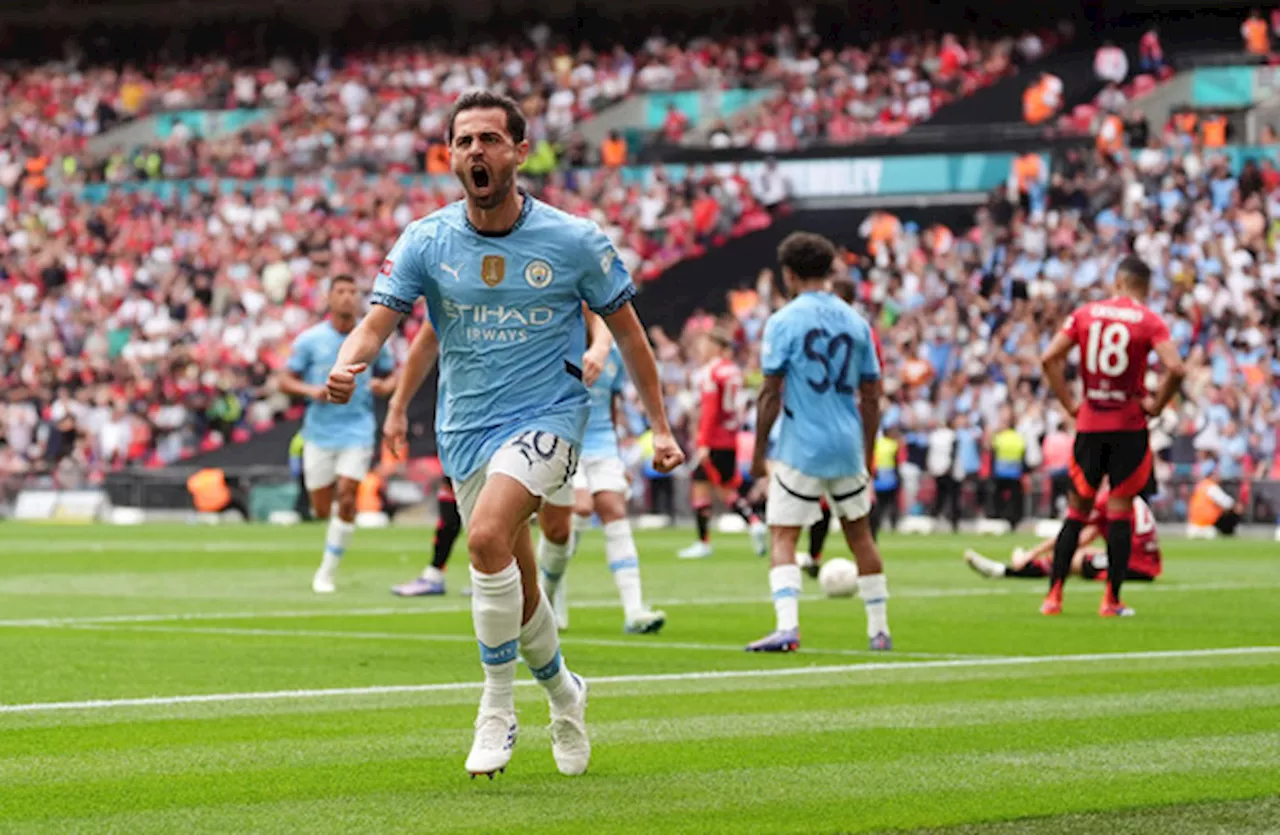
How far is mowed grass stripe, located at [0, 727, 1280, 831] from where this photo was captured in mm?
7258

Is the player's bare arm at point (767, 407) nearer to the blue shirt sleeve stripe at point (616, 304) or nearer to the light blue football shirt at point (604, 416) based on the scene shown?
the light blue football shirt at point (604, 416)

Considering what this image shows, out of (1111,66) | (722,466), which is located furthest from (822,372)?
(1111,66)

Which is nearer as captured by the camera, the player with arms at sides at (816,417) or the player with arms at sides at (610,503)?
the player with arms at sides at (816,417)

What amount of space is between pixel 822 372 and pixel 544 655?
545cm

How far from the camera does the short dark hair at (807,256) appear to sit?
13.6 m

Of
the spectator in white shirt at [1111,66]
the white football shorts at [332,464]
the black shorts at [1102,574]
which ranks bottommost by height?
the black shorts at [1102,574]

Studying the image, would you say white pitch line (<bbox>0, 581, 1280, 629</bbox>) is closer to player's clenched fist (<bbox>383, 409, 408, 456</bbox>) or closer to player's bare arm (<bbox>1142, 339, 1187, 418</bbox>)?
player's bare arm (<bbox>1142, 339, 1187, 418</bbox>)

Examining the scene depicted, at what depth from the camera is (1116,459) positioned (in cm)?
1617

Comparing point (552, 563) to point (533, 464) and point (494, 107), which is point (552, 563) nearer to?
point (533, 464)

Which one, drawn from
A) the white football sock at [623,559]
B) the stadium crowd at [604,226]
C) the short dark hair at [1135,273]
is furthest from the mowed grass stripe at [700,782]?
the stadium crowd at [604,226]

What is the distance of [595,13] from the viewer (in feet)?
181

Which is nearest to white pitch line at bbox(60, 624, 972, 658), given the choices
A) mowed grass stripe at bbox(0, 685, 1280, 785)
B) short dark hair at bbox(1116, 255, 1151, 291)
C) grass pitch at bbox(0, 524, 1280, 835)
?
grass pitch at bbox(0, 524, 1280, 835)

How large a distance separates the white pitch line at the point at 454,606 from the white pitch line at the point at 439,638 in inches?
23.3

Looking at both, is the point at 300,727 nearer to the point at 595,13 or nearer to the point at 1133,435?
the point at 1133,435
